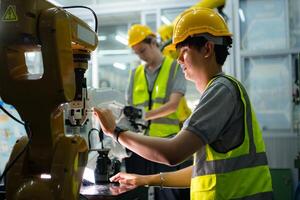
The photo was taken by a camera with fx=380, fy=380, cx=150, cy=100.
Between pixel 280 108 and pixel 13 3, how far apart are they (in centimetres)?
407

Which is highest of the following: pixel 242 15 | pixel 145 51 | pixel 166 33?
pixel 242 15

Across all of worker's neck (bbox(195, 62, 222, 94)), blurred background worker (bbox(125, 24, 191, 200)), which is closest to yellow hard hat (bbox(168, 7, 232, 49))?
worker's neck (bbox(195, 62, 222, 94))

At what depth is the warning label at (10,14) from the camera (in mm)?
1136

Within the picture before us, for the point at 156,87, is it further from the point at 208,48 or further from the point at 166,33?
the point at 208,48

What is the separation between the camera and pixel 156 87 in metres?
3.26

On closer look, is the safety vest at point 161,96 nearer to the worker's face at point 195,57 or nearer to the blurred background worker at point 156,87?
the blurred background worker at point 156,87

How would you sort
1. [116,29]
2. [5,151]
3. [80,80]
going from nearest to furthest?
[80,80] < [5,151] < [116,29]

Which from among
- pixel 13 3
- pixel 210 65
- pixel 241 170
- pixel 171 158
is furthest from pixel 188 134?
pixel 13 3

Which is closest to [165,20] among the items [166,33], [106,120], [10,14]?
[166,33]

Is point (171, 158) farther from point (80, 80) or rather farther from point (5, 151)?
point (5, 151)

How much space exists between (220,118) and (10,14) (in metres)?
0.81

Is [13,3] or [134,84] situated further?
[134,84]

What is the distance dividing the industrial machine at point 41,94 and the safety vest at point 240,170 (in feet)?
1.66

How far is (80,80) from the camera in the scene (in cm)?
138
